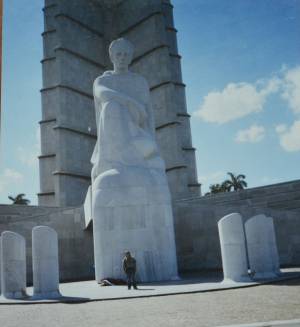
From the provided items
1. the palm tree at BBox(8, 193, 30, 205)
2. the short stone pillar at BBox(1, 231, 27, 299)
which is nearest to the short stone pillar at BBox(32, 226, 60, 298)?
the short stone pillar at BBox(1, 231, 27, 299)

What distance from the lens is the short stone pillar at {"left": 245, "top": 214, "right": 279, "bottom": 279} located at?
1057cm

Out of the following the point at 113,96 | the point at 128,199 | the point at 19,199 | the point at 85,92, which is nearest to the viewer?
the point at 128,199

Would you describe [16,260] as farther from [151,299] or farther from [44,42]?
[44,42]

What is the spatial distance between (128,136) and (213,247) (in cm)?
587

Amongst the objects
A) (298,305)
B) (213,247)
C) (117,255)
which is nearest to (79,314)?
(298,305)

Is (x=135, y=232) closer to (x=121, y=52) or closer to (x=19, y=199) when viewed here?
(x=121, y=52)

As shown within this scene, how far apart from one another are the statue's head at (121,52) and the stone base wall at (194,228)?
19.9 feet

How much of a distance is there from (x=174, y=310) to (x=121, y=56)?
1030 cm

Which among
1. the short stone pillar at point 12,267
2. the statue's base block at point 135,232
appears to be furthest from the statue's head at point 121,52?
the short stone pillar at point 12,267

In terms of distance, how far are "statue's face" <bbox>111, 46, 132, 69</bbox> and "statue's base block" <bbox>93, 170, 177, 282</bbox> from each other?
480 centimetres

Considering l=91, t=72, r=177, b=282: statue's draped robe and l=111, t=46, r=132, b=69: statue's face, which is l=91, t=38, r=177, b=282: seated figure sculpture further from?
l=111, t=46, r=132, b=69: statue's face

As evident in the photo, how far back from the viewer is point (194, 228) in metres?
16.3

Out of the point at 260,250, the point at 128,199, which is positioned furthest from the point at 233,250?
the point at 128,199

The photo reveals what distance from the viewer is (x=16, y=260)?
9.83 m
